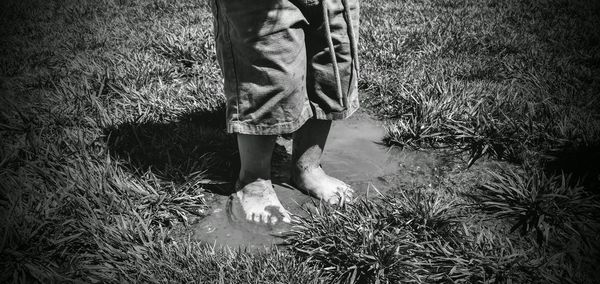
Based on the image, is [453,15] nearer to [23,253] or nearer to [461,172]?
[461,172]

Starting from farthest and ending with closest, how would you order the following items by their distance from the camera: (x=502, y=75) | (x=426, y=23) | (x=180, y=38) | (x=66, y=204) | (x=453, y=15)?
(x=453, y=15), (x=426, y=23), (x=180, y=38), (x=502, y=75), (x=66, y=204)

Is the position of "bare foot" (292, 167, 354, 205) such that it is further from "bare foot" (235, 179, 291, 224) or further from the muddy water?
"bare foot" (235, 179, 291, 224)

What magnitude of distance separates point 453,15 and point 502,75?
1.92 meters

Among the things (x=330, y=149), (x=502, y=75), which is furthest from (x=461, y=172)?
(x=502, y=75)

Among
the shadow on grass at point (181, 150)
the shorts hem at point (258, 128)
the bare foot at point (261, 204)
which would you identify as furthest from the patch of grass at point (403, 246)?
the shadow on grass at point (181, 150)

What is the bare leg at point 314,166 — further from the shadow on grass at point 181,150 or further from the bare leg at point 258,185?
the shadow on grass at point 181,150

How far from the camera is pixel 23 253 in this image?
138cm

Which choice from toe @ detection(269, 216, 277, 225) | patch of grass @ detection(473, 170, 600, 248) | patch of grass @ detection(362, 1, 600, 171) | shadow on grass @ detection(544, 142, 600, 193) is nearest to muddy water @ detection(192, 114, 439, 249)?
toe @ detection(269, 216, 277, 225)

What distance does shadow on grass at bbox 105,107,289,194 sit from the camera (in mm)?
2025

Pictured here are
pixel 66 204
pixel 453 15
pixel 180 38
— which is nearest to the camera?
pixel 66 204

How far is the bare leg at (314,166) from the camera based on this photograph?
1.87 meters

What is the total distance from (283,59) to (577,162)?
1.69 meters

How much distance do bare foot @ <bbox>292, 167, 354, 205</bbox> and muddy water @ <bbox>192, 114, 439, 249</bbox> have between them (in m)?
0.06

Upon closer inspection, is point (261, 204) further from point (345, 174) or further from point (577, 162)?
point (577, 162)
